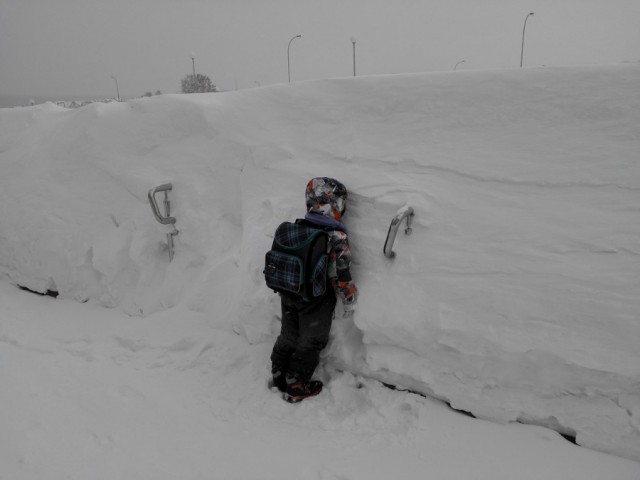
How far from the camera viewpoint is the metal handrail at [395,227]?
229cm

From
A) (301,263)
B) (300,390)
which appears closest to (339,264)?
(301,263)

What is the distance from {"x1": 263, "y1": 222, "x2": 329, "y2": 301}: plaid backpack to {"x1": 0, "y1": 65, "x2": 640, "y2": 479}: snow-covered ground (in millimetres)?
296

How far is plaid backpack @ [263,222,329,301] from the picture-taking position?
94.7 inches

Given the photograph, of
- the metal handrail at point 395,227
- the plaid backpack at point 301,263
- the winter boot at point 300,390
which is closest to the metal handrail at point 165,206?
the plaid backpack at point 301,263

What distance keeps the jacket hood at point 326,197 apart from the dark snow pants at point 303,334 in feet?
1.69

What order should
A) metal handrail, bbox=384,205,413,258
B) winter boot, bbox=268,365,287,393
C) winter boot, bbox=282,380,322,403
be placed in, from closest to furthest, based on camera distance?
1. metal handrail, bbox=384,205,413,258
2. winter boot, bbox=282,380,322,403
3. winter boot, bbox=268,365,287,393

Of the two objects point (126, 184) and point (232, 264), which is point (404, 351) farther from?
point (126, 184)

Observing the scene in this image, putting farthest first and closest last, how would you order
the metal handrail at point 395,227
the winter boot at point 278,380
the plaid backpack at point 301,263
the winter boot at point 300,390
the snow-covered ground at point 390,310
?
1. the winter boot at point 278,380
2. the winter boot at point 300,390
3. the plaid backpack at point 301,263
4. the metal handrail at point 395,227
5. the snow-covered ground at point 390,310

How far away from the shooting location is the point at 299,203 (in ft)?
9.50

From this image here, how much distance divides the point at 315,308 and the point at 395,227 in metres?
0.73

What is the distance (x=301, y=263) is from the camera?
2.40 m

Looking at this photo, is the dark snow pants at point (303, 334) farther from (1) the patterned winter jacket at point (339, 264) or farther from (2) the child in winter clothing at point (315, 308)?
(1) the patterned winter jacket at point (339, 264)

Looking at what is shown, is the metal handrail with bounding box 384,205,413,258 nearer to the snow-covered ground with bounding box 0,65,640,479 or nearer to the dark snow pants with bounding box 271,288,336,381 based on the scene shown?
the snow-covered ground with bounding box 0,65,640,479

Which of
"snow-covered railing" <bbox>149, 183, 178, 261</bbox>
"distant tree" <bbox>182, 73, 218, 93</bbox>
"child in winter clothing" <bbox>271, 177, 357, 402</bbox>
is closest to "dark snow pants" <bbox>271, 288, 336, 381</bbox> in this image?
"child in winter clothing" <bbox>271, 177, 357, 402</bbox>
